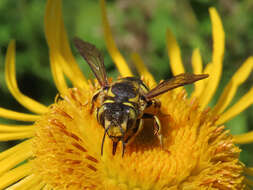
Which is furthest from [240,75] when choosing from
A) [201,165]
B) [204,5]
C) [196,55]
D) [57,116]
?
[57,116]

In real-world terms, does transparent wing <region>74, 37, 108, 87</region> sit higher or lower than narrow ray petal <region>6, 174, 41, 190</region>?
higher

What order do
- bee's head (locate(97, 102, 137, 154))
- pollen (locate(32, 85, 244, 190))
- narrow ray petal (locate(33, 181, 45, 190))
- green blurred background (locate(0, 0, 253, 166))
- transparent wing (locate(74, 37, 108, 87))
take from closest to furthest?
bee's head (locate(97, 102, 137, 154))
pollen (locate(32, 85, 244, 190))
narrow ray petal (locate(33, 181, 45, 190))
transparent wing (locate(74, 37, 108, 87))
green blurred background (locate(0, 0, 253, 166))

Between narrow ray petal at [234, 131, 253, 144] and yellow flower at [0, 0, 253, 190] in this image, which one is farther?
narrow ray petal at [234, 131, 253, 144]

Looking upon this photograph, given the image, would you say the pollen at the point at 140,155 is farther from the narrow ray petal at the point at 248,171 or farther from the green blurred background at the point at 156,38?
the green blurred background at the point at 156,38

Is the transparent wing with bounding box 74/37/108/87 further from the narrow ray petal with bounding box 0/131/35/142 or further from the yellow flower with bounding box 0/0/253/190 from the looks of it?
the narrow ray petal with bounding box 0/131/35/142

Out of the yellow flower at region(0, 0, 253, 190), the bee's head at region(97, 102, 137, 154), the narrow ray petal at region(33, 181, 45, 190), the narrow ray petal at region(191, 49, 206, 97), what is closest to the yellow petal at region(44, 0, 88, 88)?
the yellow flower at region(0, 0, 253, 190)

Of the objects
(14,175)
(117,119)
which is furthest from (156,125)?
(14,175)

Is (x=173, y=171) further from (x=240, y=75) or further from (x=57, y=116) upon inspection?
(x=240, y=75)

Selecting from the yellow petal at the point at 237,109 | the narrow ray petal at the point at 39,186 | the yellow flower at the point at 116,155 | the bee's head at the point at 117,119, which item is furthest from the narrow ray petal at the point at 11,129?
the yellow petal at the point at 237,109
